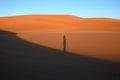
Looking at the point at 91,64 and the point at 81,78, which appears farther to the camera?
the point at 91,64

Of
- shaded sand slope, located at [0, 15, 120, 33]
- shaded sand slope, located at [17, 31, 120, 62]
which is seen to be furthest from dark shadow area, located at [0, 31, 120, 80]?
shaded sand slope, located at [0, 15, 120, 33]

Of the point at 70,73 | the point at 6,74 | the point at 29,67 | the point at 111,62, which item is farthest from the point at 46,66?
the point at 111,62

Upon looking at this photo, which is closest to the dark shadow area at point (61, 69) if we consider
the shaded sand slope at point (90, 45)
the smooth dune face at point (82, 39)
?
the shaded sand slope at point (90, 45)

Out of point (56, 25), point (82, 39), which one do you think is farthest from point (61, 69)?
point (56, 25)

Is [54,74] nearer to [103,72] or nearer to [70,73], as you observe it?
[70,73]

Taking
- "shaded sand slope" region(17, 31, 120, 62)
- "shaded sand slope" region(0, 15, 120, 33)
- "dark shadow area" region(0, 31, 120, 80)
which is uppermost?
A: "shaded sand slope" region(0, 15, 120, 33)

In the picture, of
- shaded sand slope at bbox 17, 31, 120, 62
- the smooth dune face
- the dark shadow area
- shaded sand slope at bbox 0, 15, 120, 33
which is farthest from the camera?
shaded sand slope at bbox 0, 15, 120, 33

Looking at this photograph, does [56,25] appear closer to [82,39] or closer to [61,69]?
[82,39]

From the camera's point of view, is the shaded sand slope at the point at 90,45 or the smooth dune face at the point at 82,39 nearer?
the shaded sand slope at the point at 90,45

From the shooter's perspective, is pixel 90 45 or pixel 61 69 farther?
pixel 90 45

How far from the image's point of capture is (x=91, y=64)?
9.90 m

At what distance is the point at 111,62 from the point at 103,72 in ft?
6.09

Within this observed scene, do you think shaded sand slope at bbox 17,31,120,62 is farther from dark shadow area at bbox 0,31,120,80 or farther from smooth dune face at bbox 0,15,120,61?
dark shadow area at bbox 0,31,120,80

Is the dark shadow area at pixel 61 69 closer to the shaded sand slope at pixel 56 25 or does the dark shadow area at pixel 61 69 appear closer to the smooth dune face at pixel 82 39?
the smooth dune face at pixel 82 39
